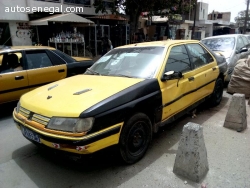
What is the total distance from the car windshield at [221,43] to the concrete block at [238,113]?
3830 millimetres

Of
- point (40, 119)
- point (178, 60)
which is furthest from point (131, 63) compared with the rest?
point (40, 119)

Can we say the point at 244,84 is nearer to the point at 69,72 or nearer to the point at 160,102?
the point at 160,102

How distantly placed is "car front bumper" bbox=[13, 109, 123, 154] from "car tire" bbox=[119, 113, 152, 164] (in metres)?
0.14

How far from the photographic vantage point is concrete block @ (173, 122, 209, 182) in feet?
8.17

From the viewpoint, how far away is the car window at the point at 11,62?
4.88 metres

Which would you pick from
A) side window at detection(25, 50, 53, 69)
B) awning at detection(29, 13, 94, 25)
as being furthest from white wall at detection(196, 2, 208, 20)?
side window at detection(25, 50, 53, 69)

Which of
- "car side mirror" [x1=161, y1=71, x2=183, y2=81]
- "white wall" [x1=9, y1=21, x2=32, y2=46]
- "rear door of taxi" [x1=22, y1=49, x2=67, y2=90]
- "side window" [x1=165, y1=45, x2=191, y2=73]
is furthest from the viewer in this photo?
"white wall" [x1=9, y1=21, x2=32, y2=46]

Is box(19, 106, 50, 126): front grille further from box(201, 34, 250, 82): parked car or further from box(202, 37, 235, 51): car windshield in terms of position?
box(202, 37, 235, 51): car windshield

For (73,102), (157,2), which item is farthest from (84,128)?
(157,2)

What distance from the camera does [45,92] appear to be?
3.09m

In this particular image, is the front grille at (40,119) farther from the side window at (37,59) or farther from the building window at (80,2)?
the building window at (80,2)

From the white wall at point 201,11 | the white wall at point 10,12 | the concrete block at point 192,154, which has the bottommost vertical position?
the concrete block at point 192,154

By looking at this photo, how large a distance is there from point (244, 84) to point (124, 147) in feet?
14.2

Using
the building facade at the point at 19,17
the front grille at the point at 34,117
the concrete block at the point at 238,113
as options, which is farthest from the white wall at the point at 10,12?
the concrete block at the point at 238,113
